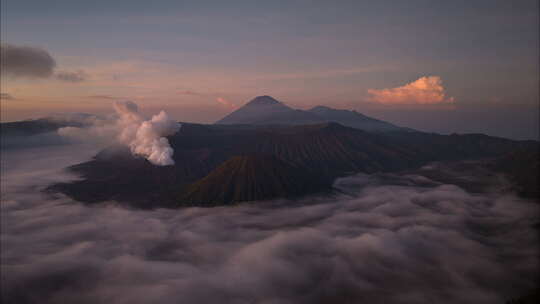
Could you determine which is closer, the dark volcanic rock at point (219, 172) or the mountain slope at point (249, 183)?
the mountain slope at point (249, 183)

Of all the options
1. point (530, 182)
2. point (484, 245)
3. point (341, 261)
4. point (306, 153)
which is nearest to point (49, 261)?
point (341, 261)

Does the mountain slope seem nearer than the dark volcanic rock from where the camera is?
Yes

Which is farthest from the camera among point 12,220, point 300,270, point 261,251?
point 12,220

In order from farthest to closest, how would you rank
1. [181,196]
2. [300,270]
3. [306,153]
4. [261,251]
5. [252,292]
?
[306,153]
[181,196]
[261,251]
[300,270]
[252,292]

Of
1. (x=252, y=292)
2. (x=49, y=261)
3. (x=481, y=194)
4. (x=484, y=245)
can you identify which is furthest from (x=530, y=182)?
(x=49, y=261)

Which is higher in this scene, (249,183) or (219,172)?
(219,172)

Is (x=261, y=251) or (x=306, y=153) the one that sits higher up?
(x=306, y=153)

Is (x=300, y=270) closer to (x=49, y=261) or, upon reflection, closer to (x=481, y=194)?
(x=49, y=261)

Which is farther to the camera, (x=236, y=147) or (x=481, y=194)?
(x=236, y=147)

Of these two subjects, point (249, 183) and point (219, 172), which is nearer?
point (249, 183)
